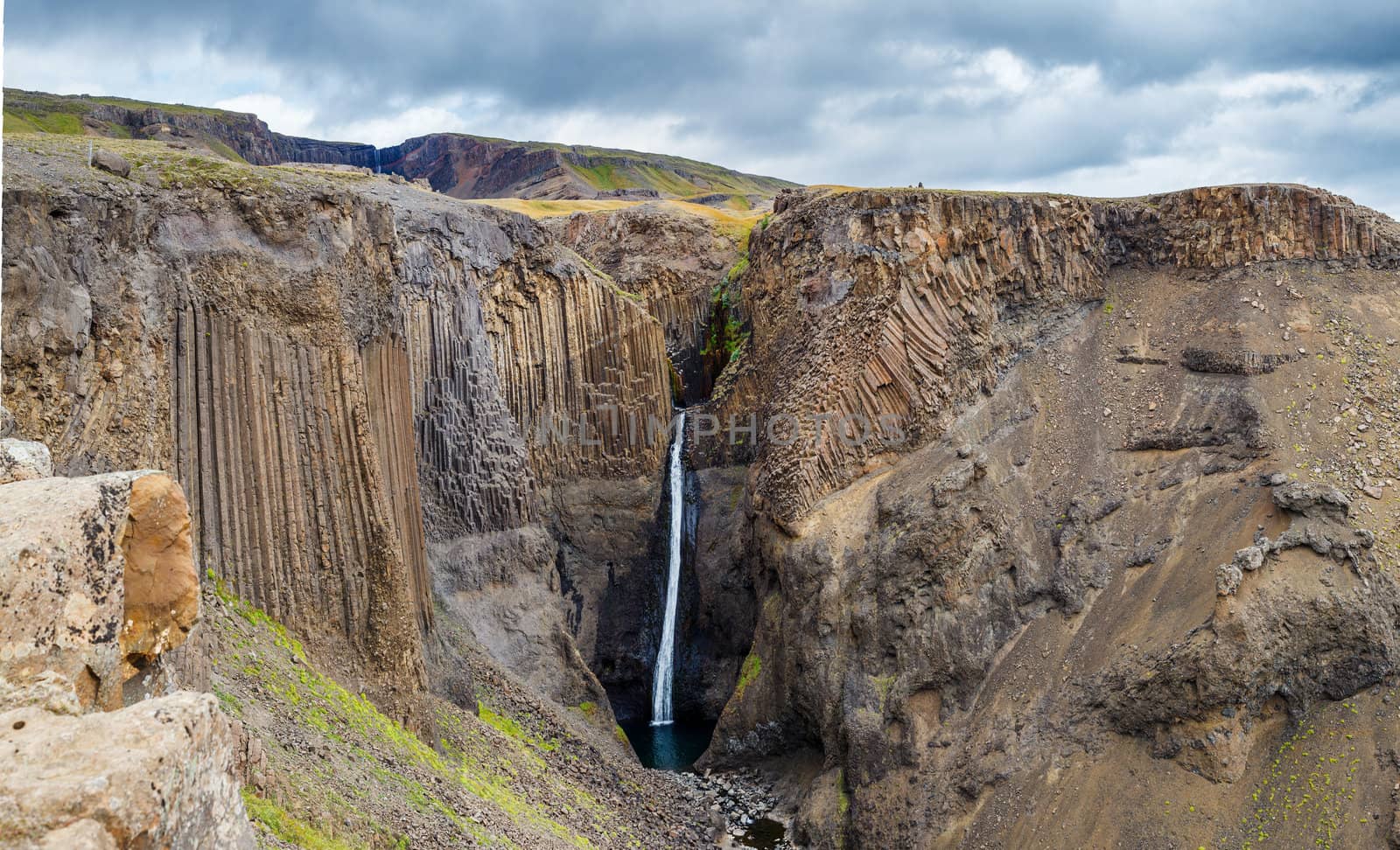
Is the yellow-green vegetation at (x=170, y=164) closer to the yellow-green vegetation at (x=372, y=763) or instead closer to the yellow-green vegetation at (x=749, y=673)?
the yellow-green vegetation at (x=372, y=763)

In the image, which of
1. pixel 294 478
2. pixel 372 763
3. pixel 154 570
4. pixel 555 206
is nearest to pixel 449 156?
pixel 555 206

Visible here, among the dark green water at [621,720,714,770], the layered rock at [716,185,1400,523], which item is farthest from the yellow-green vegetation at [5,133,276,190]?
the dark green water at [621,720,714,770]

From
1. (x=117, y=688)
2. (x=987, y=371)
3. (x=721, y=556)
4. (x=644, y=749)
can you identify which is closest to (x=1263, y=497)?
(x=987, y=371)

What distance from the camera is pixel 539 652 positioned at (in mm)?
27422

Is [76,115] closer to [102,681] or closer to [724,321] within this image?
[724,321]

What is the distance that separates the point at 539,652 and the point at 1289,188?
2328 centimetres

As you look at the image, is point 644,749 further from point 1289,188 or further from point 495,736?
point 1289,188

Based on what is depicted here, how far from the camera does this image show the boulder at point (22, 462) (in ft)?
24.9

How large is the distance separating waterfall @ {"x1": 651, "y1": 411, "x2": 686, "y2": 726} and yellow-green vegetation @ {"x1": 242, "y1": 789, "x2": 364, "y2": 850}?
851 inches

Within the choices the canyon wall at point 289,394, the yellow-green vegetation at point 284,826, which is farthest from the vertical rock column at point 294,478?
the yellow-green vegetation at point 284,826

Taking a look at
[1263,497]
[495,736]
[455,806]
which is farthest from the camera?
[1263,497]

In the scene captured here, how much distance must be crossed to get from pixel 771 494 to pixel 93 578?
23.1 m

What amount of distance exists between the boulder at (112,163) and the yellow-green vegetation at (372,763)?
625cm

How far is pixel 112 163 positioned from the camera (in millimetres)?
15555
